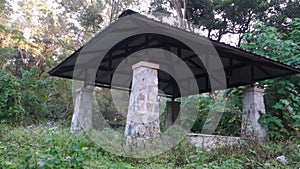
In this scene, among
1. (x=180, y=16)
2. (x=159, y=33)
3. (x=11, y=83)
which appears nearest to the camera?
(x=159, y=33)

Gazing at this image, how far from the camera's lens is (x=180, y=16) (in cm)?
1316

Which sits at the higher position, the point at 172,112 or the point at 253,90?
the point at 253,90

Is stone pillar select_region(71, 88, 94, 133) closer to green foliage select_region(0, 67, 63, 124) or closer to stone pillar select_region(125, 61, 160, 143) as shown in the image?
green foliage select_region(0, 67, 63, 124)

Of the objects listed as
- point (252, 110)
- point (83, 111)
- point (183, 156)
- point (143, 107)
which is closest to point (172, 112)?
point (83, 111)

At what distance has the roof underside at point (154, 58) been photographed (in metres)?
4.80

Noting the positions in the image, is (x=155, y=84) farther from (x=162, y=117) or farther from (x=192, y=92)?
(x=162, y=117)

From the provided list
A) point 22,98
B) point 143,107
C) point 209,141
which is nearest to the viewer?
point 143,107

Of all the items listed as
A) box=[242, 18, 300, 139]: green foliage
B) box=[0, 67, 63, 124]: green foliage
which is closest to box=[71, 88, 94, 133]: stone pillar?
box=[0, 67, 63, 124]: green foliage

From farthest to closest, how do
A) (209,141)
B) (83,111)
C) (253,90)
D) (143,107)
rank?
(83,111)
(253,90)
(209,141)
(143,107)

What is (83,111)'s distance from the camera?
23.3 ft

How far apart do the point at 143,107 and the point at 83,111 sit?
281 cm

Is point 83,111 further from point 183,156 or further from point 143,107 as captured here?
point 183,156

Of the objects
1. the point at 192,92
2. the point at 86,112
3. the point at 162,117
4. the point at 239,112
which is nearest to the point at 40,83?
the point at 86,112

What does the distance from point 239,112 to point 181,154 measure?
335cm
